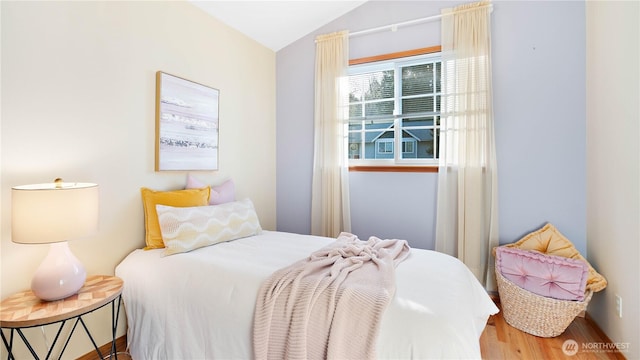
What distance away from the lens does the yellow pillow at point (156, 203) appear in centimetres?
200

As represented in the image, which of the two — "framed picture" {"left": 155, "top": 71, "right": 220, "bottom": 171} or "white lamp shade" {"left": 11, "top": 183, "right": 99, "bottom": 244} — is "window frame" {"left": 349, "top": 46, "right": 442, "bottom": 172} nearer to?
"framed picture" {"left": 155, "top": 71, "right": 220, "bottom": 171}

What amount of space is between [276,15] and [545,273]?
121 inches

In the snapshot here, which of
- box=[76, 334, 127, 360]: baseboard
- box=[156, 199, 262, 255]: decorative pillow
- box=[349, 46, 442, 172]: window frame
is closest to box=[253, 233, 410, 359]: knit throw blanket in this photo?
box=[156, 199, 262, 255]: decorative pillow

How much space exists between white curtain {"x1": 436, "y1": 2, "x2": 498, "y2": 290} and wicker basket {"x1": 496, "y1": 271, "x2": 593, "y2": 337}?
390 millimetres

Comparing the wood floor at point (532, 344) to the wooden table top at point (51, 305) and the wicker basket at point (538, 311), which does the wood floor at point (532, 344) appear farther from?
the wooden table top at point (51, 305)

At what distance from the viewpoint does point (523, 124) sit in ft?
8.11

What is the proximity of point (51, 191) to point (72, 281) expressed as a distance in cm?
46

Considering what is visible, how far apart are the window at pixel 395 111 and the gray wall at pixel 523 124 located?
6.9 inches

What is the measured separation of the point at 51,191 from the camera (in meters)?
1.33

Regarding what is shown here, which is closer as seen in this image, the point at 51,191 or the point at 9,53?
the point at 51,191

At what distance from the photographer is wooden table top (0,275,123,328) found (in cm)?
124

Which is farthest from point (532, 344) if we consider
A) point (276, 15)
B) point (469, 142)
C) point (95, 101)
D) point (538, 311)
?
point (276, 15)

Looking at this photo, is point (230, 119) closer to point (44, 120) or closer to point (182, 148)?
point (182, 148)

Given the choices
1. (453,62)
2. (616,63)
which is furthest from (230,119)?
(616,63)
